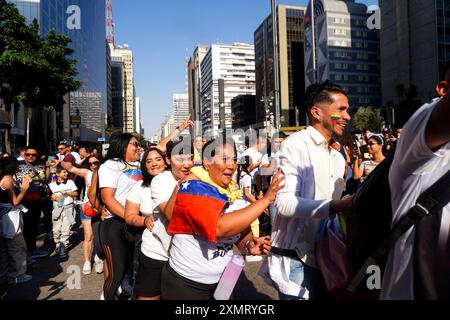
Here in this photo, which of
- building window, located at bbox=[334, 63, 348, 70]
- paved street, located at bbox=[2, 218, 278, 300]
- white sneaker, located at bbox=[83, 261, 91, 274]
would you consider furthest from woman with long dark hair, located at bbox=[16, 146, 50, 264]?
building window, located at bbox=[334, 63, 348, 70]

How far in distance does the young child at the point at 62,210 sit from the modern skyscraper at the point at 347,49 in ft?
287

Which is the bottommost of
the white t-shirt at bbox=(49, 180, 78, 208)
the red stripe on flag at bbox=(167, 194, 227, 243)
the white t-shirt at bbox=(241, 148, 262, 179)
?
the white t-shirt at bbox=(49, 180, 78, 208)

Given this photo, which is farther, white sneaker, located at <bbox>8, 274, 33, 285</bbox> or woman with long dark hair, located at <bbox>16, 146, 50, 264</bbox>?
woman with long dark hair, located at <bbox>16, 146, 50, 264</bbox>

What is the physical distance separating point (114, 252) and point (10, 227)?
223cm

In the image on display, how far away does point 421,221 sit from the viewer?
1344 millimetres

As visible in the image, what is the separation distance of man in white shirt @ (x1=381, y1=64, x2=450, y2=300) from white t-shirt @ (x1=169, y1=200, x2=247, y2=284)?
3.88 ft

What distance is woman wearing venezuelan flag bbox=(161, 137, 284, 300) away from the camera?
6.85 feet

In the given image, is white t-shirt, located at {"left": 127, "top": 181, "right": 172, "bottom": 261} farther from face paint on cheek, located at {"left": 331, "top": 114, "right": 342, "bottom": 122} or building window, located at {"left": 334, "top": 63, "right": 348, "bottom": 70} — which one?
building window, located at {"left": 334, "top": 63, "right": 348, "bottom": 70}

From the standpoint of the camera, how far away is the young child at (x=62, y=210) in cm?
691

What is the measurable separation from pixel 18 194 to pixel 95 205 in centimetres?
182

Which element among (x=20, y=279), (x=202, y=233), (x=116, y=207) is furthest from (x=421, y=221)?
(x=20, y=279)

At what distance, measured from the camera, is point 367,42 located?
94.4m

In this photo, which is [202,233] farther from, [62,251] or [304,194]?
[62,251]
